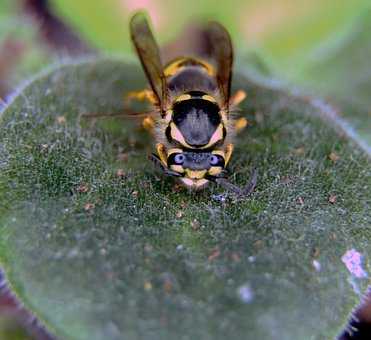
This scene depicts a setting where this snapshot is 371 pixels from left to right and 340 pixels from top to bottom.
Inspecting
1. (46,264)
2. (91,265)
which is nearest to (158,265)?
(91,265)

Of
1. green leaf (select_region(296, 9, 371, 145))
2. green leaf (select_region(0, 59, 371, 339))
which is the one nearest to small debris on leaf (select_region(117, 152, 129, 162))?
green leaf (select_region(0, 59, 371, 339))

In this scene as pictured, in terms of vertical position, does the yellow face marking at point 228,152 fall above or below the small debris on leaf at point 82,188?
above

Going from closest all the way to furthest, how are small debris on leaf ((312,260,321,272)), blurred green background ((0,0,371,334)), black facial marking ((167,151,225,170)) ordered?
small debris on leaf ((312,260,321,272)) < black facial marking ((167,151,225,170)) < blurred green background ((0,0,371,334))

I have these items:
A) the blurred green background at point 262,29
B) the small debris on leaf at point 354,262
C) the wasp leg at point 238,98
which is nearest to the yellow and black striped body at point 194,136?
the wasp leg at point 238,98

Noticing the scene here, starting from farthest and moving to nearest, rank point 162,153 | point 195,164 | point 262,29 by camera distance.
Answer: point 262,29 < point 162,153 < point 195,164

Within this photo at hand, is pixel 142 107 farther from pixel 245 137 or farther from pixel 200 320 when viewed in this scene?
pixel 200 320

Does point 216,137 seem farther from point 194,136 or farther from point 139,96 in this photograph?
point 139,96

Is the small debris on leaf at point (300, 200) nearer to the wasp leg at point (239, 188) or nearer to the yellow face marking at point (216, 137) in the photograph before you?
the wasp leg at point (239, 188)

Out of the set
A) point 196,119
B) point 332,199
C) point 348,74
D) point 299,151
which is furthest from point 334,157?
point 348,74

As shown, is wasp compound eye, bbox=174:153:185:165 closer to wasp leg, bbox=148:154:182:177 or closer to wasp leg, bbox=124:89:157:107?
wasp leg, bbox=148:154:182:177
